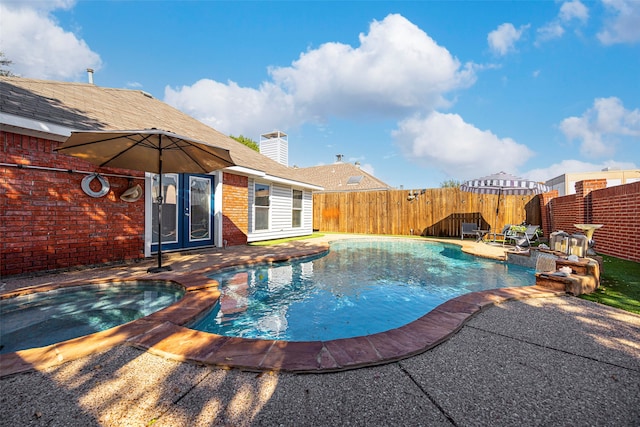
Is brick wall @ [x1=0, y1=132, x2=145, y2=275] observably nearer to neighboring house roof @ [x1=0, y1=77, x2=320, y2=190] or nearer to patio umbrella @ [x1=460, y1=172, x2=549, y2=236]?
neighboring house roof @ [x1=0, y1=77, x2=320, y2=190]

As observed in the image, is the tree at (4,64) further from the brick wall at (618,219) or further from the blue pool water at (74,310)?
the brick wall at (618,219)

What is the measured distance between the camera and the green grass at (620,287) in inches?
147

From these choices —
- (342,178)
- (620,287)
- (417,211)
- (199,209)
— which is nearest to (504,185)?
(620,287)

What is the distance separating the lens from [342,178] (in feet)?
95.0

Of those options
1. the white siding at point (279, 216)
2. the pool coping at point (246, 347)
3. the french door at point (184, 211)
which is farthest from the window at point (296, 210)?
the pool coping at point (246, 347)

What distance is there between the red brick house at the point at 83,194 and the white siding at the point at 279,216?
79 cm

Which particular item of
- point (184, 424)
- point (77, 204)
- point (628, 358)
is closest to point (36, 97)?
point (77, 204)

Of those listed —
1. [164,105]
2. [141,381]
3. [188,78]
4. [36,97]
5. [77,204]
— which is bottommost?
[141,381]

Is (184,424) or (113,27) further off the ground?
(113,27)

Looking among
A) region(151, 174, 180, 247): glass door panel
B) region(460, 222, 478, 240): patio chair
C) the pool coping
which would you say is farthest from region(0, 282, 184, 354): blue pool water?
region(460, 222, 478, 240): patio chair

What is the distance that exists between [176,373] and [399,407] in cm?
165

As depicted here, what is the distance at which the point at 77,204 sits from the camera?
5633 mm

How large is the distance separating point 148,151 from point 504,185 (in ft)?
34.6

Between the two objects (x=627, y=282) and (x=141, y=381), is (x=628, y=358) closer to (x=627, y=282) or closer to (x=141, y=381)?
(x=627, y=282)
